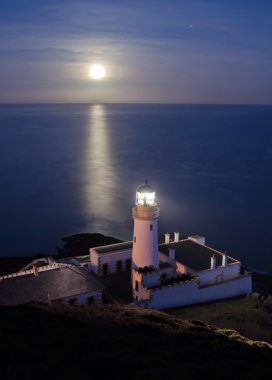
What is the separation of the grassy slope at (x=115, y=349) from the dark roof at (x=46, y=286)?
1942mm

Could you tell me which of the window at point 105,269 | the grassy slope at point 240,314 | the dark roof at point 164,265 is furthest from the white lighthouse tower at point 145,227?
the grassy slope at point 240,314

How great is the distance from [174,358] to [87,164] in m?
65.2

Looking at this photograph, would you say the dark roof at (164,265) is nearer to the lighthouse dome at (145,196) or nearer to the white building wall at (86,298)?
the lighthouse dome at (145,196)

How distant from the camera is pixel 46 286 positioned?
18797mm

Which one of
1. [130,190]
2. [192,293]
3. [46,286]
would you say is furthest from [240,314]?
[130,190]

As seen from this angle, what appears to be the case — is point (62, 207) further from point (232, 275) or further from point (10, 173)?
point (232, 275)

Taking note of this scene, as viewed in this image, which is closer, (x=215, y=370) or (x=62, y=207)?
(x=215, y=370)

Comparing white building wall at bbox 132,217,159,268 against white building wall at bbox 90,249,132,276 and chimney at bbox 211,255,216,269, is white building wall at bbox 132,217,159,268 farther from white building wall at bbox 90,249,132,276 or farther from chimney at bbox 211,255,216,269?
chimney at bbox 211,255,216,269

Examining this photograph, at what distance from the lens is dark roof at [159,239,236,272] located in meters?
21.9

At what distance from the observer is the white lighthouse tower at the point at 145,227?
66.0 feet

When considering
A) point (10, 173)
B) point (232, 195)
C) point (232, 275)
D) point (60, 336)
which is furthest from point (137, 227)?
point (10, 173)

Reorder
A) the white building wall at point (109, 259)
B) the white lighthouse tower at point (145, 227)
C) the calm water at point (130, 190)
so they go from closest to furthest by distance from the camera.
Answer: the white lighthouse tower at point (145, 227) < the white building wall at point (109, 259) < the calm water at point (130, 190)

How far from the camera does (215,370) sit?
1059 cm

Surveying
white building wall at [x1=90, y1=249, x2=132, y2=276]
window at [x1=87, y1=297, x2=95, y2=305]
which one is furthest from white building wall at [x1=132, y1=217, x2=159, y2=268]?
window at [x1=87, y1=297, x2=95, y2=305]
